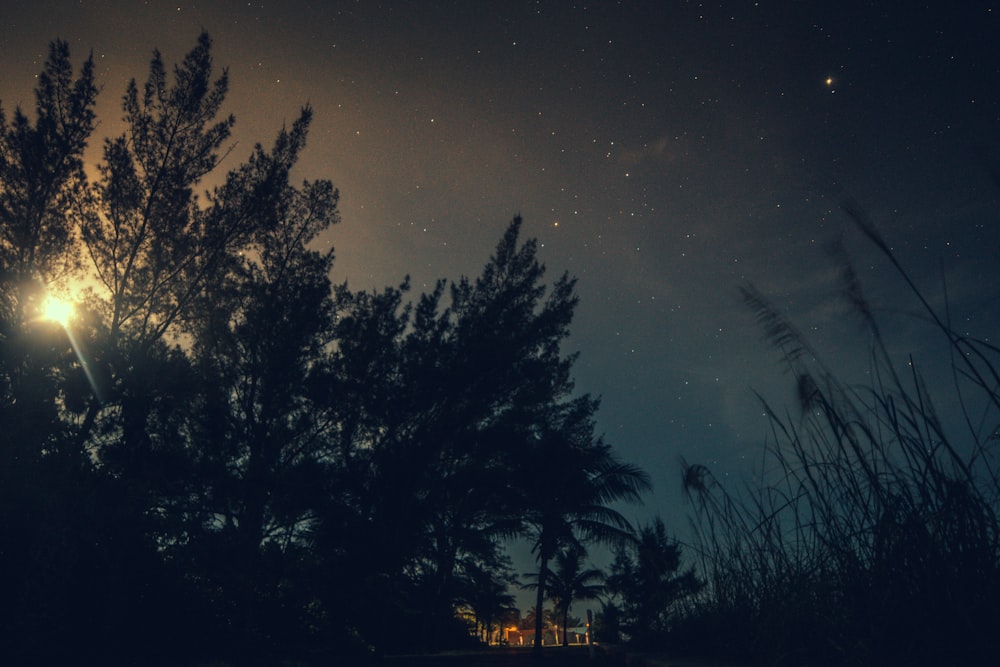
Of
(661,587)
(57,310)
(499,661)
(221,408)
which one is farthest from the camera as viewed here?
(221,408)

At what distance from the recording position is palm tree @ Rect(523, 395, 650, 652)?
15.4 meters

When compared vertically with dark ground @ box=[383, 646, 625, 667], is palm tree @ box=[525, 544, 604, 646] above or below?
above

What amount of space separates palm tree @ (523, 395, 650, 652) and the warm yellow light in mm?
10331

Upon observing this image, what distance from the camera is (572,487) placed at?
51.2 feet

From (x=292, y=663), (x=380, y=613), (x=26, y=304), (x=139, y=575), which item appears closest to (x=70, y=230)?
(x=26, y=304)

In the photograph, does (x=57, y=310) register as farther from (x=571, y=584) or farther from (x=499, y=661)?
(x=571, y=584)

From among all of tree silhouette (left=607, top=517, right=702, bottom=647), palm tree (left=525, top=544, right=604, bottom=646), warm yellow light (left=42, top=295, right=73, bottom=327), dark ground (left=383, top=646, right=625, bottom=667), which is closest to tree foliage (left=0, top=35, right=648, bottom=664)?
warm yellow light (left=42, top=295, right=73, bottom=327)

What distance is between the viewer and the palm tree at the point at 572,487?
50.5 feet

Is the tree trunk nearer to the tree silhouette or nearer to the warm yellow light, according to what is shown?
the tree silhouette

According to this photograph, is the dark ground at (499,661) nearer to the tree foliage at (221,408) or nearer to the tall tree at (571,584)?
the tree foliage at (221,408)

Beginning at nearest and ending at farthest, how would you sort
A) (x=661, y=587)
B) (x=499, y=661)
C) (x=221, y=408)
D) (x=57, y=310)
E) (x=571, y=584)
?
(x=661, y=587) < (x=57, y=310) < (x=499, y=661) < (x=221, y=408) < (x=571, y=584)

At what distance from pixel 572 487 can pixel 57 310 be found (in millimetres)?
11999

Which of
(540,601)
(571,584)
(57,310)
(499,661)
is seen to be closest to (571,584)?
(571,584)

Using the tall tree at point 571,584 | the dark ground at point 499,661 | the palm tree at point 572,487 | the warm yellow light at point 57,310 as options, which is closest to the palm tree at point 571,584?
the tall tree at point 571,584
